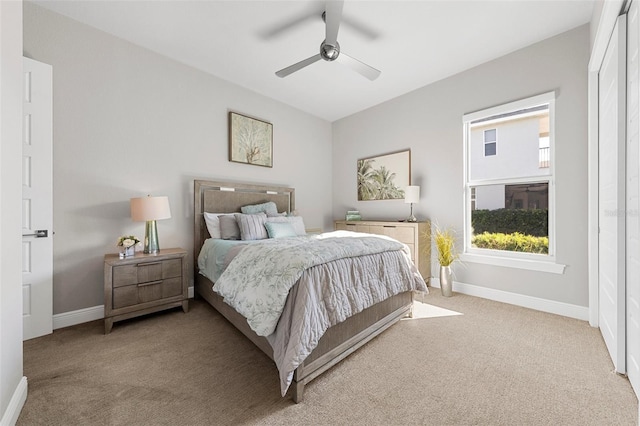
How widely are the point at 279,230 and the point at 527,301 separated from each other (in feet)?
9.54

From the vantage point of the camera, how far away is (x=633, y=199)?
5.07 feet

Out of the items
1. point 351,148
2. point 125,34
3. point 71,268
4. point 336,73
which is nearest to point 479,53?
point 336,73

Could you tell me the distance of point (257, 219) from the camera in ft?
10.5

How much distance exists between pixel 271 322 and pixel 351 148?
152 inches

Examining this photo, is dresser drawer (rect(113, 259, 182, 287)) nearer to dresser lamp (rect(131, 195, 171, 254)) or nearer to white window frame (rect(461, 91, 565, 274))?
dresser lamp (rect(131, 195, 171, 254))

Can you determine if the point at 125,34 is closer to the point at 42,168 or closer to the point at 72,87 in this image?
the point at 72,87

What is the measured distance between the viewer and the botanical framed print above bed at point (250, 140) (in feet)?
12.1

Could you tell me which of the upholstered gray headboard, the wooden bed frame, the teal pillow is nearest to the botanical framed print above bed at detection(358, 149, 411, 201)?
the wooden bed frame

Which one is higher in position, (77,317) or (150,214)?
(150,214)

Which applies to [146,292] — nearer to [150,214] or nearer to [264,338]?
[150,214]

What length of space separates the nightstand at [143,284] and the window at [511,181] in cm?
348

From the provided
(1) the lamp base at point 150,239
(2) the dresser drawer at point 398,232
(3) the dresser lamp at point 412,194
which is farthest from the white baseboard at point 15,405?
(3) the dresser lamp at point 412,194

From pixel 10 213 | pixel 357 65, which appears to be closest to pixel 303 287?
pixel 10 213

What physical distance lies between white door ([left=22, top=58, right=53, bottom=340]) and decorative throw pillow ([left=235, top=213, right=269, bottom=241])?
5.39 feet
